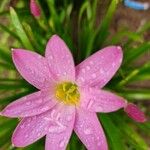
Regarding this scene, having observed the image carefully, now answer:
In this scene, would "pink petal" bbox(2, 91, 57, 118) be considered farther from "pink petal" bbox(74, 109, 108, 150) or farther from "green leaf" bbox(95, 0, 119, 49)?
"green leaf" bbox(95, 0, 119, 49)

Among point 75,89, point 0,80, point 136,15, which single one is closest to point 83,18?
point 136,15

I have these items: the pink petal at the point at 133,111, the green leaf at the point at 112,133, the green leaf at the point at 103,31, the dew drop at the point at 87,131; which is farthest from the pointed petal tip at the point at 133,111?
the green leaf at the point at 103,31

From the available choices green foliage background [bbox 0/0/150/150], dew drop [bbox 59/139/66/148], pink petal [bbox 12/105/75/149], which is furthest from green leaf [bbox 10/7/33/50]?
dew drop [bbox 59/139/66/148]

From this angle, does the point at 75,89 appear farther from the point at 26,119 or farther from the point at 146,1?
the point at 146,1

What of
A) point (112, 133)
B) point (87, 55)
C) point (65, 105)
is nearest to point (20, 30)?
point (87, 55)

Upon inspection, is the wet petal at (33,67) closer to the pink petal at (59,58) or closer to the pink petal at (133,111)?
the pink petal at (59,58)

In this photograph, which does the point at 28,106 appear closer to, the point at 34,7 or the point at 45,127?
the point at 45,127
